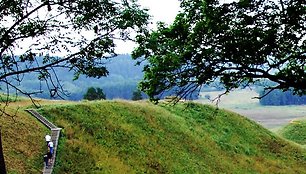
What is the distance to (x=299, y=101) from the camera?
147750 millimetres

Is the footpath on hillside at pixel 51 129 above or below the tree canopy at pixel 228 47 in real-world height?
below

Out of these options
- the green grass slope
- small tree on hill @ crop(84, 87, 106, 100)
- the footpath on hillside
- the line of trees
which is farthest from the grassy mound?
the line of trees

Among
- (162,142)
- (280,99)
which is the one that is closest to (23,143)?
(162,142)

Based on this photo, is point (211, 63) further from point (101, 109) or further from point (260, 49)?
point (101, 109)

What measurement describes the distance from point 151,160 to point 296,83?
21468 mm

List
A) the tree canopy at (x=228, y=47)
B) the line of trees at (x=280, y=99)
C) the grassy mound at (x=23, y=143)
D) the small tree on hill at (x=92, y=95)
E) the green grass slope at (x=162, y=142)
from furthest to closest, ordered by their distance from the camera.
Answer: the line of trees at (x=280, y=99)
the small tree on hill at (x=92, y=95)
the green grass slope at (x=162, y=142)
the grassy mound at (x=23, y=143)
the tree canopy at (x=228, y=47)

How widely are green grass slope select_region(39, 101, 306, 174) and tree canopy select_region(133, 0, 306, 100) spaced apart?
15.1 metres

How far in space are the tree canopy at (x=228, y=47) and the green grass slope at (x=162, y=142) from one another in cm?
1510

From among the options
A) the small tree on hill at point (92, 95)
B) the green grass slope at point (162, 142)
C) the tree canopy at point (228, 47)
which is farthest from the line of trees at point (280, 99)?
the tree canopy at point (228, 47)

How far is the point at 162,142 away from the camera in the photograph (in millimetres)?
34719

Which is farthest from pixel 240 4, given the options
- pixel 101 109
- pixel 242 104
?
pixel 242 104

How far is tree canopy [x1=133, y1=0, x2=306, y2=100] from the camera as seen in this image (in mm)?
9766

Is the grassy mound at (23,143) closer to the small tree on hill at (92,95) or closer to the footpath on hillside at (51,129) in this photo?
the footpath on hillside at (51,129)

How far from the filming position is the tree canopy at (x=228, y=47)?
32.0ft
